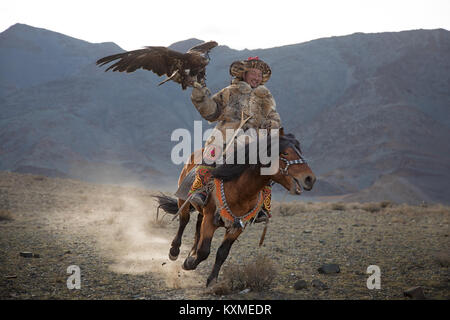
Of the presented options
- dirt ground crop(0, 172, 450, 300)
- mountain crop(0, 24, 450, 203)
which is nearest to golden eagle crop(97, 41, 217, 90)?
dirt ground crop(0, 172, 450, 300)

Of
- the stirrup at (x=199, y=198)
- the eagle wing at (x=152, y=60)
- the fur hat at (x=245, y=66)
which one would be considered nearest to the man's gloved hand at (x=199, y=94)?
the eagle wing at (x=152, y=60)

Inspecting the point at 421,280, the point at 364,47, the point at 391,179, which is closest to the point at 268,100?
the point at 421,280

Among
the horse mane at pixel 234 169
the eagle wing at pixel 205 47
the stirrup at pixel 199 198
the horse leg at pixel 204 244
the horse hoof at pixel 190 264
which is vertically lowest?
the horse hoof at pixel 190 264

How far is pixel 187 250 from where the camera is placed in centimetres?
915

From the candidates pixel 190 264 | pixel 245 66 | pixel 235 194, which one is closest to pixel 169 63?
pixel 245 66

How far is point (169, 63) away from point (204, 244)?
8.39ft

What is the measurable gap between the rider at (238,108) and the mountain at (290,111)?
103ft

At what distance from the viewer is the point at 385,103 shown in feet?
170

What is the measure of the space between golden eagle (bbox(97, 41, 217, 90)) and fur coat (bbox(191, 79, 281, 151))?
0.24 m

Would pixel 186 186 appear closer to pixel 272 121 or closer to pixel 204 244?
pixel 204 244

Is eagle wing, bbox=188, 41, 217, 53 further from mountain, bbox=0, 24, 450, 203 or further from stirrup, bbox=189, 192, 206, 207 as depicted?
mountain, bbox=0, 24, 450, 203

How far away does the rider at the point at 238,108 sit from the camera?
561 cm

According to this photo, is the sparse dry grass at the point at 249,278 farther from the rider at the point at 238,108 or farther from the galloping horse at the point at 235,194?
the rider at the point at 238,108
